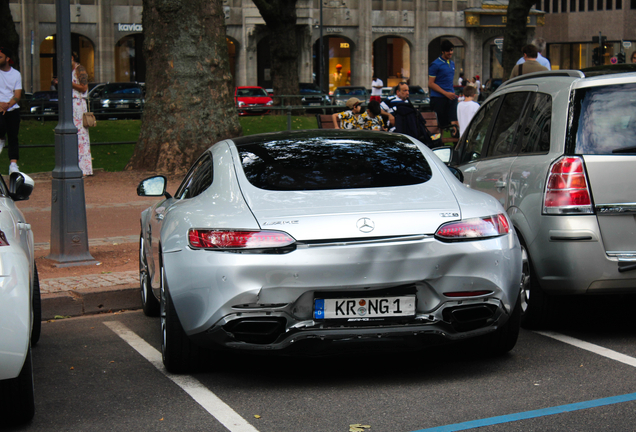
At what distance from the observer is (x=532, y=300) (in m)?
6.34

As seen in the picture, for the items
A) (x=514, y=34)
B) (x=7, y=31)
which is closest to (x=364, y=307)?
(x=514, y=34)

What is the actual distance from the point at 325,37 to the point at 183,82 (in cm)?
5005

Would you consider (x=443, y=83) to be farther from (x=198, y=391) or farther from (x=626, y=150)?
(x=198, y=391)

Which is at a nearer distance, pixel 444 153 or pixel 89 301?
pixel 89 301

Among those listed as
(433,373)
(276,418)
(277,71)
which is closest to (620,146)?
(433,373)

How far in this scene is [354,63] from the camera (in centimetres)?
6309

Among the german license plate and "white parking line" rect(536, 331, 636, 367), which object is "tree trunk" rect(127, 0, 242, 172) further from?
the german license plate

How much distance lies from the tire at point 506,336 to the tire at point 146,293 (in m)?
2.59

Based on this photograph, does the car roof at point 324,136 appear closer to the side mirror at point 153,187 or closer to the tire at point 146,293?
the side mirror at point 153,187

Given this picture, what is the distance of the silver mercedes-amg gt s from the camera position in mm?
4707

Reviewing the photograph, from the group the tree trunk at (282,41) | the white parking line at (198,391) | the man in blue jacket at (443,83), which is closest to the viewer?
the white parking line at (198,391)

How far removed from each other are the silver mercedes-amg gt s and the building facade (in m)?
50.7

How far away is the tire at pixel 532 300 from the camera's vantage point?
625 centimetres

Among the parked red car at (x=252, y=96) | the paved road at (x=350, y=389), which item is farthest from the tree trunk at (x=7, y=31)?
the paved road at (x=350, y=389)
